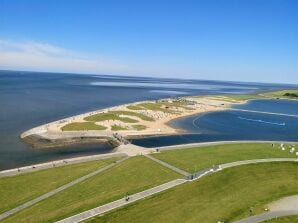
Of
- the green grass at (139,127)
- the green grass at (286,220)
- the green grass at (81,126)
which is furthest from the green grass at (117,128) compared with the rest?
the green grass at (286,220)

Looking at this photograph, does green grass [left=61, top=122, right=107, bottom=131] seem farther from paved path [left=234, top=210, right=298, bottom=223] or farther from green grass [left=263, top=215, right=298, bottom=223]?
green grass [left=263, top=215, right=298, bottom=223]

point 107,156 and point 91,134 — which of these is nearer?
point 107,156

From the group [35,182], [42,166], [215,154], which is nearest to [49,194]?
[35,182]

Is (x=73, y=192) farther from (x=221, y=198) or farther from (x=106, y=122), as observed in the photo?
Result: (x=106, y=122)

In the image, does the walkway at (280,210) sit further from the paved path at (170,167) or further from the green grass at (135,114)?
the green grass at (135,114)

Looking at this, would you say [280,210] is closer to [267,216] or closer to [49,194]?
[267,216]

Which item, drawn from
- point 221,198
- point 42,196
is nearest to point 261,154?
point 221,198
